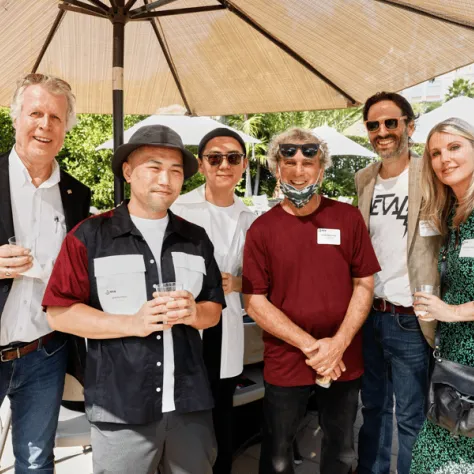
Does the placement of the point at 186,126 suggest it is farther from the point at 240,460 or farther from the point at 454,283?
the point at 454,283

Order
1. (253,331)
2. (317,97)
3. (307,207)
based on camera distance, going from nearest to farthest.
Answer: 1. (307,207)
2. (253,331)
3. (317,97)

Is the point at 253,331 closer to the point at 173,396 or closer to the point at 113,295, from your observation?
the point at 173,396

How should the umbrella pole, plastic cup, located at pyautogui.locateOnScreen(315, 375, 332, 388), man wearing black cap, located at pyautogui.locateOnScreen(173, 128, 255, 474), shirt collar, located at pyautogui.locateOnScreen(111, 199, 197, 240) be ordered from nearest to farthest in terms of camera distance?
shirt collar, located at pyautogui.locateOnScreen(111, 199, 197, 240)
plastic cup, located at pyautogui.locateOnScreen(315, 375, 332, 388)
man wearing black cap, located at pyautogui.locateOnScreen(173, 128, 255, 474)
the umbrella pole

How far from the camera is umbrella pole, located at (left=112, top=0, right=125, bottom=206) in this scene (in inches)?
112

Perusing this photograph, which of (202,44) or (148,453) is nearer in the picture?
(148,453)

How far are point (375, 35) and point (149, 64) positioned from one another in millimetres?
1941

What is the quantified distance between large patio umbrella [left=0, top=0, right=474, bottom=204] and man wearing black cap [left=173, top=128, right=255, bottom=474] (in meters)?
0.62

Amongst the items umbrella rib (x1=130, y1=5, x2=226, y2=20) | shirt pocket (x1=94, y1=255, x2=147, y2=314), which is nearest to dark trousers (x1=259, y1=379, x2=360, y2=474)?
shirt pocket (x1=94, y1=255, x2=147, y2=314)

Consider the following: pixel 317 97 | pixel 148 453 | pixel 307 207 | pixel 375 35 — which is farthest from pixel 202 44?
pixel 148 453

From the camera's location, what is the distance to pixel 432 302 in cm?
207

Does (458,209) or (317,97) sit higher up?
(317,97)

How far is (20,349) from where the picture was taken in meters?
2.17

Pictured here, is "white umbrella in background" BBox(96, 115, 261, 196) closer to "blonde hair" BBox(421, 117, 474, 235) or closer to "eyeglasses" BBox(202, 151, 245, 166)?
"eyeglasses" BBox(202, 151, 245, 166)

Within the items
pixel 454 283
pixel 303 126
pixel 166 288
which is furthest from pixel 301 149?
pixel 303 126
